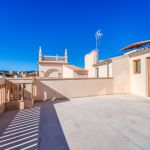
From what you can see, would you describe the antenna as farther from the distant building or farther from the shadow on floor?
the shadow on floor

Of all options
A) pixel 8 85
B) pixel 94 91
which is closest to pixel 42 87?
pixel 8 85

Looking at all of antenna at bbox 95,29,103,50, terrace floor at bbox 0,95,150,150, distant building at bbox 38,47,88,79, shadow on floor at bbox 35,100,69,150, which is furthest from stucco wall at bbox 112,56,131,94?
shadow on floor at bbox 35,100,69,150

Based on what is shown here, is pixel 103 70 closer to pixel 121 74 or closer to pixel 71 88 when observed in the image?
pixel 121 74

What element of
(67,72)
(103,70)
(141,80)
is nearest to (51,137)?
(141,80)

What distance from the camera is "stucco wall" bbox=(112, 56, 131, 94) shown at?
11547mm

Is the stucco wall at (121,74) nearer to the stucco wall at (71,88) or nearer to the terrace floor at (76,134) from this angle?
the stucco wall at (71,88)

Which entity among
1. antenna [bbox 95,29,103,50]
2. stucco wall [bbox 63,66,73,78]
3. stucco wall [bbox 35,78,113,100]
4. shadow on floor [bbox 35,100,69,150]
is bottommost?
shadow on floor [bbox 35,100,69,150]

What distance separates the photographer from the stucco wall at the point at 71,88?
8.97 meters

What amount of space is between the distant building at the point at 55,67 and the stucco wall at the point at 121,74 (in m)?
5.76

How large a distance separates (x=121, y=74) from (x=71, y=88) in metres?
4.78

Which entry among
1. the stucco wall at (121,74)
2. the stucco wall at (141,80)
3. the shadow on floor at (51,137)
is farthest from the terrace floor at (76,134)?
the stucco wall at (121,74)

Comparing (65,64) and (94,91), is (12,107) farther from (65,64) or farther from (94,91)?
(65,64)

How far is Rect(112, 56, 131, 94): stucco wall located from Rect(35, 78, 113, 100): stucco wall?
1.97ft

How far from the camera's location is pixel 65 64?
19125 millimetres
